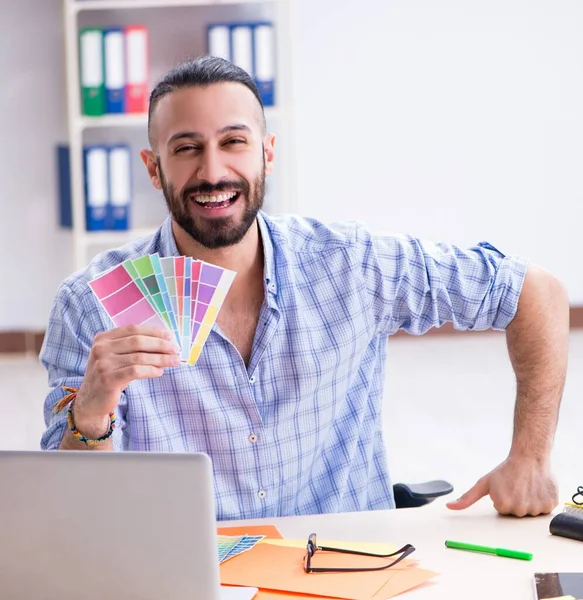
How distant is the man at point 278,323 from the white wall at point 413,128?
153 inches

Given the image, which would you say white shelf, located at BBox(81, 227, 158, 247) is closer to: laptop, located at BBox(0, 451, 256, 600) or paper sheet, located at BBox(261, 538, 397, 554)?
paper sheet, located at BBox(261, 538, 397, 554)

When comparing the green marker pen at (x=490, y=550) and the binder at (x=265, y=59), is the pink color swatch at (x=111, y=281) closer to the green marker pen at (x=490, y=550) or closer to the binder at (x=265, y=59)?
the green marker pen at (x=490, y=550)

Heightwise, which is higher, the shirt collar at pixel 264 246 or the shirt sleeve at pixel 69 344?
the shirt collar at pixel 264 246

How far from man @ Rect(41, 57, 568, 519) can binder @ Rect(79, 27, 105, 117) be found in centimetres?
323

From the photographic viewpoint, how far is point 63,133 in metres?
5.82

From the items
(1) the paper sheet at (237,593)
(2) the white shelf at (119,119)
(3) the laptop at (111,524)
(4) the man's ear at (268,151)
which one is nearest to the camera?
(3) the laptop at (111,524)

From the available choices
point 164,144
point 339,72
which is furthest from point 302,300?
point 339,72

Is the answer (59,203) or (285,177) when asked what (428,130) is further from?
A: (59,203)

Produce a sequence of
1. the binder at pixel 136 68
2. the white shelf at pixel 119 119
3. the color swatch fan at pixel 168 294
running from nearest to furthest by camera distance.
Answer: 1. the color swatch fan at pixel 168 294
2. the binder at pixel 136 68
3. the white shelf at pixel 119 119

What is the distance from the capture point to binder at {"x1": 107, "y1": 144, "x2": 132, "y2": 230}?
17.0 ft

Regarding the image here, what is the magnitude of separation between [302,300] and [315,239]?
0.14 m

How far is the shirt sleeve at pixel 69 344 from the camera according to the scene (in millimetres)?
1803

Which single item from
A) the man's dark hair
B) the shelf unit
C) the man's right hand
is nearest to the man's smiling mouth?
the man's dark hair

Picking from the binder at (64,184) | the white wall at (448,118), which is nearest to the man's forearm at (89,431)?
the binder at (64,184)
